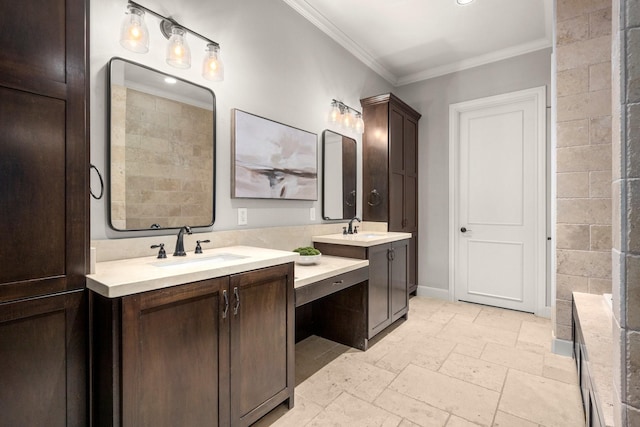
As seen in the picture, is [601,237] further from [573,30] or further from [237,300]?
[237,300]

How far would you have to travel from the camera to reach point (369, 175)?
12.0 ft

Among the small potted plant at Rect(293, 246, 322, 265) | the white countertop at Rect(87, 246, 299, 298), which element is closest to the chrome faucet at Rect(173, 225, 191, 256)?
the white countertop at Rect(87, 246, 299, 298)

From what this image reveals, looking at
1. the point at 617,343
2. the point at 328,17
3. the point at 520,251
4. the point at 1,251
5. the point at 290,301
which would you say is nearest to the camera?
the point at 617,343

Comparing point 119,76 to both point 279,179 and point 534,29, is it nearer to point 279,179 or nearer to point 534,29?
point 279,179

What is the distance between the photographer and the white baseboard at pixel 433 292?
13.3 feet

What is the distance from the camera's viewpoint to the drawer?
1.99 meters

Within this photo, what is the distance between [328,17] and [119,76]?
6.86 ft

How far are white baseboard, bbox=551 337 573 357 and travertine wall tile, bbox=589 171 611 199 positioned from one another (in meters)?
1.18

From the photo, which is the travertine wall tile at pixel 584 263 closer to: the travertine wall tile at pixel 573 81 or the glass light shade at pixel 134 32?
the travertine wall tile at pixel 573 81

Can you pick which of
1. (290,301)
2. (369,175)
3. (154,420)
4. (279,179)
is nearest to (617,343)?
(290,301)

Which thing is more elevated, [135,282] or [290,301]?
[135,282]

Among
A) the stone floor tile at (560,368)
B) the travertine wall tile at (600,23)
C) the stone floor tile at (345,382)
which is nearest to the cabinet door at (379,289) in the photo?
the stone floor tile at (345,382)

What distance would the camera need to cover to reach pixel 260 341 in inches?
65.3

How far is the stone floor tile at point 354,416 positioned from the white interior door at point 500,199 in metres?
2.57
